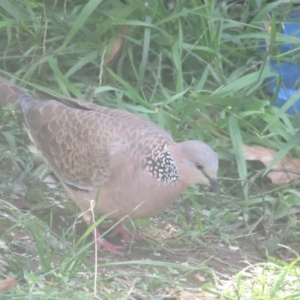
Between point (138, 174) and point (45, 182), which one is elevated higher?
point (138, 174)

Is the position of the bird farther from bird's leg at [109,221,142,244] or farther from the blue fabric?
the blue fabric

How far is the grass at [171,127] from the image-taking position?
307 centimetres

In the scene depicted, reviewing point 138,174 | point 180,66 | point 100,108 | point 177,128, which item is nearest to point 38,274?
point 138,174

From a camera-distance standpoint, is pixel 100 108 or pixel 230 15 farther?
pixel 230 15

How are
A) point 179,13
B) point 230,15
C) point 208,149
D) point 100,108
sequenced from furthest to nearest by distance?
1. point 230,15
2. point 179,13
3. point 100,108
4. point 208,149

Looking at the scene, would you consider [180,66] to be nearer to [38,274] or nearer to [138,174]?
[138,174]

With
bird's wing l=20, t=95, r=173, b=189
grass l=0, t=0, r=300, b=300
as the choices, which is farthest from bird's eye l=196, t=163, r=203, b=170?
grass l=0, t=0, r=300, b=300

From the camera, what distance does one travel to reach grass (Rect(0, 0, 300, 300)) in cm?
307

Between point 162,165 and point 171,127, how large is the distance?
86cm

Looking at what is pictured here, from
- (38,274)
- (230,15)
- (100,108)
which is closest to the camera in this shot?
(38,274)

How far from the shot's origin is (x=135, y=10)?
4.63 meters

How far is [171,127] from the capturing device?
420cm

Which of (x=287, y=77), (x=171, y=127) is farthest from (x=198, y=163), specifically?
(x=287, y=77)

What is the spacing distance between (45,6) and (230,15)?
1053 mm
